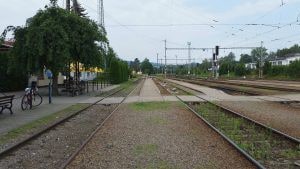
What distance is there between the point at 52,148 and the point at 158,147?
2.51 meters

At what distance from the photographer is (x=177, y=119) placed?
18281 mm

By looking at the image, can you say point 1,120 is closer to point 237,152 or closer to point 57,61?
point 237,152

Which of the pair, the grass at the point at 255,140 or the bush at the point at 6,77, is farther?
the bush at the point at 6,77

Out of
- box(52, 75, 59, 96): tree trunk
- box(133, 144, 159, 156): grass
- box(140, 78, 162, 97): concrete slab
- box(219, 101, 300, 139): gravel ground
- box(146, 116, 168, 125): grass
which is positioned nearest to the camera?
box(133, 144, 159, 156): grass

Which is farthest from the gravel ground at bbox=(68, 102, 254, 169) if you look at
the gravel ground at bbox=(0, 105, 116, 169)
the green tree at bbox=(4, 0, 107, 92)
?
the green tree at bbox=(4, 0, 107, 92)

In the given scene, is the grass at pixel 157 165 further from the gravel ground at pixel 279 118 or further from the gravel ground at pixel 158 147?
the gravel ground at pixel 279 118

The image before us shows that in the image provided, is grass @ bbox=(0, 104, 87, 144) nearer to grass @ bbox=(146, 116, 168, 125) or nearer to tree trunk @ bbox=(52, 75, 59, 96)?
grass @ bbox=(146, 116, 168, 125)

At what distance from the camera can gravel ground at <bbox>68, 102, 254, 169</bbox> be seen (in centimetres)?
962

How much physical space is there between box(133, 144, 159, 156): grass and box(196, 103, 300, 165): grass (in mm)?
2004

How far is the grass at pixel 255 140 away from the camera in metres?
10.5

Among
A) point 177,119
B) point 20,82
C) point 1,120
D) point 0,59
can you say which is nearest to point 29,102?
point 1,120

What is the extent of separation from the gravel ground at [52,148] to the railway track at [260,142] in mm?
3817

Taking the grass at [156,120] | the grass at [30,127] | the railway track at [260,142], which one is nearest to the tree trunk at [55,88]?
the grass at [30,127]

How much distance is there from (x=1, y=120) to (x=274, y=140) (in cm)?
969
